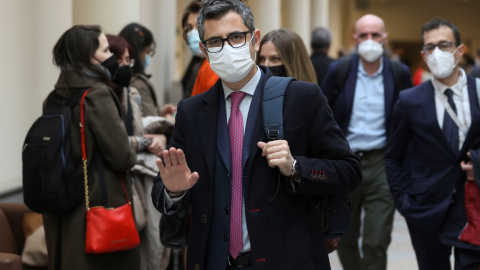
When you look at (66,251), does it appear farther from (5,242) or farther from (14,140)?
(14,140)

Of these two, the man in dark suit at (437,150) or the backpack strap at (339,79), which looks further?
the backpack strap at (339,79)

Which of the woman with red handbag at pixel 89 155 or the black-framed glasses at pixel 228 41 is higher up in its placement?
the black-framed glasses at pixel 228 41

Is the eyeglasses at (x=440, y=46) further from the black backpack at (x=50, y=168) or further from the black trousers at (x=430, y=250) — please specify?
the black backpack at (x=50, y=168)

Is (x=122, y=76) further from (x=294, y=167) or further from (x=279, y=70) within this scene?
(x=294, y=167)

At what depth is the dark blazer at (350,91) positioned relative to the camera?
5703 mm

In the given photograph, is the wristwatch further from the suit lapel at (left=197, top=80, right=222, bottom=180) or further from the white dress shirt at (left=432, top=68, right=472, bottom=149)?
the white dress shirt at (left=432, top=68, right=472, bottom=149)

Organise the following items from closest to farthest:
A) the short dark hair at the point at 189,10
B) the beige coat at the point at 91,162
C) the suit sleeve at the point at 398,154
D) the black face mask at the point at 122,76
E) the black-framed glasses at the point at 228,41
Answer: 1. the black-framed glasses at the point at 228,41
2. the beige coat at the point at 91,162
3. the suit sleeve at the point at 398,154
4. the black face mask at the point at 122,76
5. the short dark hair at the point at 189,10

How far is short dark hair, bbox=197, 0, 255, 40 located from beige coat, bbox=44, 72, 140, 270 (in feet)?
4.93

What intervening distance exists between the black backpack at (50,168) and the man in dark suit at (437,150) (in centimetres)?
206

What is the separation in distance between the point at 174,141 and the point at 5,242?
7.33 feet

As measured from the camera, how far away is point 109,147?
166 inches

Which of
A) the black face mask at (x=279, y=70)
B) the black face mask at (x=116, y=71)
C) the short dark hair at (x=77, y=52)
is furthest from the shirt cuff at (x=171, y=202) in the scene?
the black face mask at (x=116, y=71)

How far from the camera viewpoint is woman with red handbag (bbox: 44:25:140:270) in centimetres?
418

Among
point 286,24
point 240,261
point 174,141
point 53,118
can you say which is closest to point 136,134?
point 53,118
